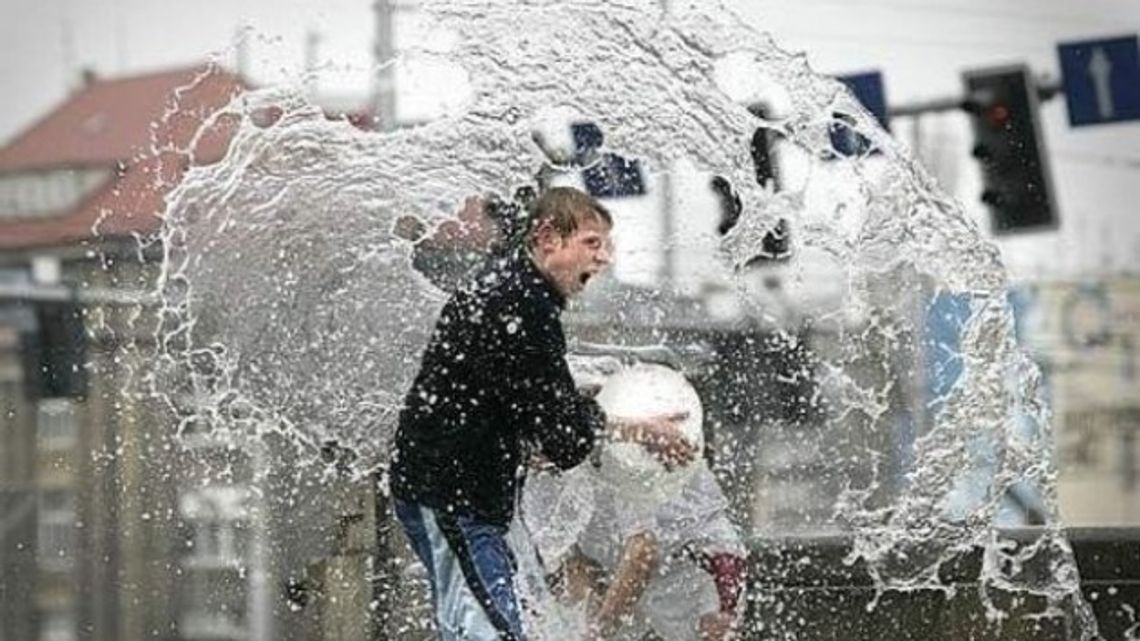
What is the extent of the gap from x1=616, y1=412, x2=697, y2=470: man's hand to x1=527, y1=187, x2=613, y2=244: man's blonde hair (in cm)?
58

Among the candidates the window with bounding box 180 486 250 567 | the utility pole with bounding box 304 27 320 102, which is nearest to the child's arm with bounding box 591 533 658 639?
the window with bounding box 180 486 250 567

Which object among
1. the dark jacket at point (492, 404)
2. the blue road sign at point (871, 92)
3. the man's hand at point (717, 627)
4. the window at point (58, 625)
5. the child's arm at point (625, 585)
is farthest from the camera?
the blue road sign at point (871, 92)

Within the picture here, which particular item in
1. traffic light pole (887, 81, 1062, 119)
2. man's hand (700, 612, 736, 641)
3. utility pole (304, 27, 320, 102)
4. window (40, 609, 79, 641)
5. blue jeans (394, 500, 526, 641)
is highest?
utility pole (304, 27, 320, 102)

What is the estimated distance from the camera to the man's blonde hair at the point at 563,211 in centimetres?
457

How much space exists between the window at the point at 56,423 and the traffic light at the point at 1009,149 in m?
4.13

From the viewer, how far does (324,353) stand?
5594mm


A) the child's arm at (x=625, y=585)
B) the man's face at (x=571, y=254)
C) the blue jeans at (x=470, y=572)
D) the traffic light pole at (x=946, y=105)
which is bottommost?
the child's arm at (x=625, y=585)

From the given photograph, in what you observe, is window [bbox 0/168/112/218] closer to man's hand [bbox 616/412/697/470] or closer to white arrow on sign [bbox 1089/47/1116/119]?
man's hand [bbox 616/412/697/470]

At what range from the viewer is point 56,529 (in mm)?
7020

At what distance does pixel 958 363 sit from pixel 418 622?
1697mm

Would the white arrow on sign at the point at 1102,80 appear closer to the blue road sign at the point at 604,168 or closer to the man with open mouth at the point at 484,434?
the blue road sign at the point at 604,168

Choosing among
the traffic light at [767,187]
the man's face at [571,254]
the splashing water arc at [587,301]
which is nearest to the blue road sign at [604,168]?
the splashing water arc at [587,301]

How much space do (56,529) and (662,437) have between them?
2.76 metres

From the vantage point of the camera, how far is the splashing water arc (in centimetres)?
561
